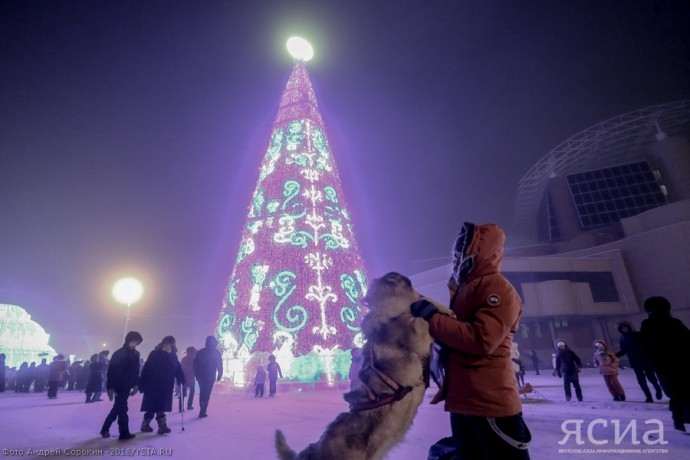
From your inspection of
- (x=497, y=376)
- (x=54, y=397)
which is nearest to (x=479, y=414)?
(x=497, y=376)

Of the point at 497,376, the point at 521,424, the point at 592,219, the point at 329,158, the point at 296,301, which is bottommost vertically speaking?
the point at 521,424

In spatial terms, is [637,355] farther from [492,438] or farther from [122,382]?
[122,382]

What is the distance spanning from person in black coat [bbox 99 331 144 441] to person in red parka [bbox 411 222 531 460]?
6073 mm

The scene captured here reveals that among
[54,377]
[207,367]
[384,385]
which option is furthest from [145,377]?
[54,377]

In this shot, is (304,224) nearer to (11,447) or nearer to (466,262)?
(11,447)

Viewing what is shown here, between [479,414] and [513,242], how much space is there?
60628 mm

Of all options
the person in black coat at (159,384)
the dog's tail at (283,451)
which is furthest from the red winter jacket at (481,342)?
the person in black coat at (159,384)

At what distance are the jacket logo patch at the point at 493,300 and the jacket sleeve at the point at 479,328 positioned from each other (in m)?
0.01

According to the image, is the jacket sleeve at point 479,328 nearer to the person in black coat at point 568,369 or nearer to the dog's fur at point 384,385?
the dog's fur at point 384,385

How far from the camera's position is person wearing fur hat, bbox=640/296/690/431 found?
15.7ft

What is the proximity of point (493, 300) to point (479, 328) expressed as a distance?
0.20 metres

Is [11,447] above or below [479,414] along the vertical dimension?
below

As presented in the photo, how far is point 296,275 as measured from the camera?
11.0 metres

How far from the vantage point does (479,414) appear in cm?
175
